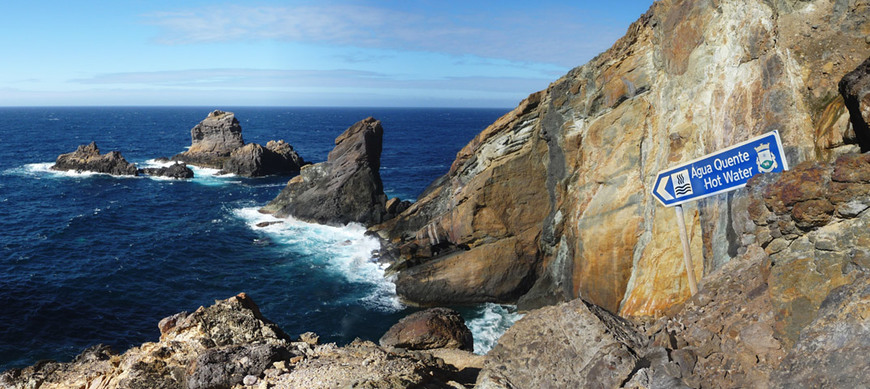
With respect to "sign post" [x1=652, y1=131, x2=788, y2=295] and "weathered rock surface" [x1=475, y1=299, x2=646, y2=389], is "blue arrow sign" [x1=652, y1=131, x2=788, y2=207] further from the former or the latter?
"weathered rock surface" [x1=475, y1=299, x2=646, y2=389]

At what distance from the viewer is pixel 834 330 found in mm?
5477

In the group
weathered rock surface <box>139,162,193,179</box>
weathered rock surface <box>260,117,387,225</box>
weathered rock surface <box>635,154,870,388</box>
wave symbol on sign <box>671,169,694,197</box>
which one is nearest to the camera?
weathered rock surface <box>635,154,870,388</box>

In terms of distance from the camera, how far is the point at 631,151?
19.9 metres

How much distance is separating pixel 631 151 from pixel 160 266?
29.2 metres

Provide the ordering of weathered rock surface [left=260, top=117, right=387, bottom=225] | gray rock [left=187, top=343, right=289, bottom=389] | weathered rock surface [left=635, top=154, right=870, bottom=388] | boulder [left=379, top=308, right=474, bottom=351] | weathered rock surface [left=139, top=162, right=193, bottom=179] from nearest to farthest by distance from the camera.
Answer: weathered rock surface [left=635, top=154, right=870, bottom=388]
gray rock [left=187, top=343, right=289, bottom=389]
boulder [left=379, top=308, right=474, bottom=351]
weathered rock surface [left=260, top=117, right=387, bottom=225]
weathered rock surface [left=139, top=162, right=193, bottom=179]

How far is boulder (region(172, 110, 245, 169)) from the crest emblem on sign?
74.6 metres

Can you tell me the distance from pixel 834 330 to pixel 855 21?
7645 mm

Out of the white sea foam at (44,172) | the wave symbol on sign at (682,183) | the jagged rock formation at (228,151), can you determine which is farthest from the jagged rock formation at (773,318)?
the white sea foam at (44,172)

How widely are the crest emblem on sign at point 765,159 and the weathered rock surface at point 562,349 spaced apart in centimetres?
308

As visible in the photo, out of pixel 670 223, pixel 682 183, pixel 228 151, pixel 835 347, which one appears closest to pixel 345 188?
pixel 670 223

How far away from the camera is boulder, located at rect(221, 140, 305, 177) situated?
6662 centimetres

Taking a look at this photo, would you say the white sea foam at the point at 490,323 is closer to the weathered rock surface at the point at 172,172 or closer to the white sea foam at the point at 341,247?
the white sea foam at the point at 341,247

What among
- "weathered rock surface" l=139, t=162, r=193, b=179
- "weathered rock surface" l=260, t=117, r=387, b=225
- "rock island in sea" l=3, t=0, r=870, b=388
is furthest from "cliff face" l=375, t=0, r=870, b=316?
"weathered rock surface" l=139, t=162, r=193, b=179

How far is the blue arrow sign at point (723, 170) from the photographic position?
698cm
